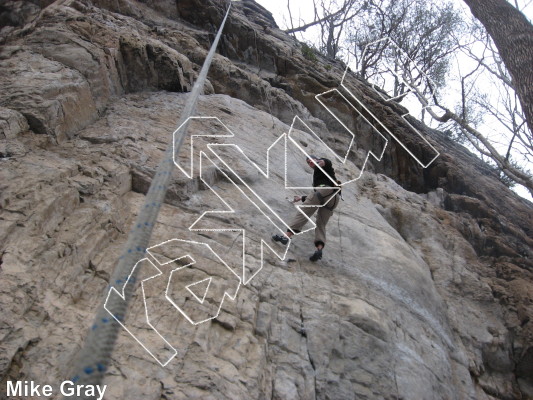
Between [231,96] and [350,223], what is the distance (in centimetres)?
430

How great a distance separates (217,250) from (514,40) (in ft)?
14.7

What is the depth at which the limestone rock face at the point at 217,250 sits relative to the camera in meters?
3.32

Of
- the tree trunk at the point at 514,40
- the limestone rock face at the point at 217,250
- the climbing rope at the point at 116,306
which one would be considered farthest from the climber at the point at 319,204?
the climbing rope at the point at 116,306

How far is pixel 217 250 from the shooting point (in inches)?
180

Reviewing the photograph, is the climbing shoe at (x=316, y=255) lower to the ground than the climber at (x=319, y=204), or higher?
lower

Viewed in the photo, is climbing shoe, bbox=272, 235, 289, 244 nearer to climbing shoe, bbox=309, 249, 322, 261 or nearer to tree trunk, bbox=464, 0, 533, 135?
climbing shoe, bbox=309, 249, 322, 261

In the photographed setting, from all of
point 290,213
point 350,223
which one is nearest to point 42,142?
point 290,213

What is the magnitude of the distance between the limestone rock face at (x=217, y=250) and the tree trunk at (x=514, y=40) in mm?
2563

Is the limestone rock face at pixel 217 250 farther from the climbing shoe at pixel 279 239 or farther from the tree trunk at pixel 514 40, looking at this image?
the tree trunk at pixel 514 40

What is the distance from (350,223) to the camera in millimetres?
6305

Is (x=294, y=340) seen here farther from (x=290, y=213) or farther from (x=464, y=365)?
(x=464, y=365)

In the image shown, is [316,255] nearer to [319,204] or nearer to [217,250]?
[319,204]

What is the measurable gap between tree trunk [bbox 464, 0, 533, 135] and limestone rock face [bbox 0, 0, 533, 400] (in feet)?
8.41

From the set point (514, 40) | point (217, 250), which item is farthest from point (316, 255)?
point (514, 40)
